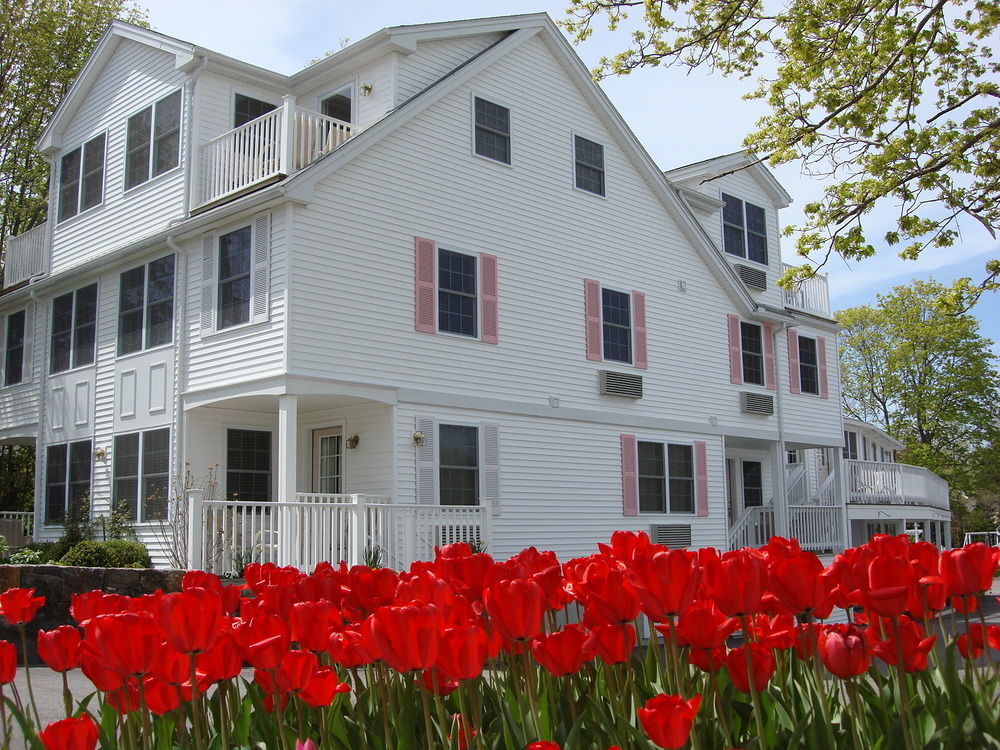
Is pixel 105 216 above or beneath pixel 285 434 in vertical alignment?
above

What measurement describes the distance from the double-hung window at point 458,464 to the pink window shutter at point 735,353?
24.6ft

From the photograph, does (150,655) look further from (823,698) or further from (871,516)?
(871,516)

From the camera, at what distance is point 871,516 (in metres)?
24.9

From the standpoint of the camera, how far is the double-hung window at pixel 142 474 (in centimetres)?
1595

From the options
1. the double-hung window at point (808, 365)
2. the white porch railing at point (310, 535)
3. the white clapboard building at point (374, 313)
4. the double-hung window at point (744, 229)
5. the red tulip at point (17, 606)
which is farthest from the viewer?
the double-hung window at point (808, 365)

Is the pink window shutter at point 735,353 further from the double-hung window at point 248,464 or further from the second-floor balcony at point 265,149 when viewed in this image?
the double-hung window at point 248,464

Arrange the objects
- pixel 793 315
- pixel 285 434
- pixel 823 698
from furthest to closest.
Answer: pixel 793 315 < pixel 285 434 < pixel 823 698

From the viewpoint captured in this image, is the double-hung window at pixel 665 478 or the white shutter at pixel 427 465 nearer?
the white shutter at pixel 427 465

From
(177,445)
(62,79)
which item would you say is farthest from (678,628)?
(62,79)

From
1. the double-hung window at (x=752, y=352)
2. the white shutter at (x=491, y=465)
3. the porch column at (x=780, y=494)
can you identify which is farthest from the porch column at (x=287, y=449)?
the porch column at (x=780, y=494)

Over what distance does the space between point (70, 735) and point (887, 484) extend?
26.3m

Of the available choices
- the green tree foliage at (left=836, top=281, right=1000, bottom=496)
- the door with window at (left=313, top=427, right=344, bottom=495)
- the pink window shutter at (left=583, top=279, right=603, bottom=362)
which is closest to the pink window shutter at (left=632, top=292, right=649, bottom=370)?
the pink window shutter at (left=583, top=279, right=603, bottom=362)

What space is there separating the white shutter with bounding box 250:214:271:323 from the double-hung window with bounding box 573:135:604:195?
268 inches

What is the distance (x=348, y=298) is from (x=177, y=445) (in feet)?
11.7
